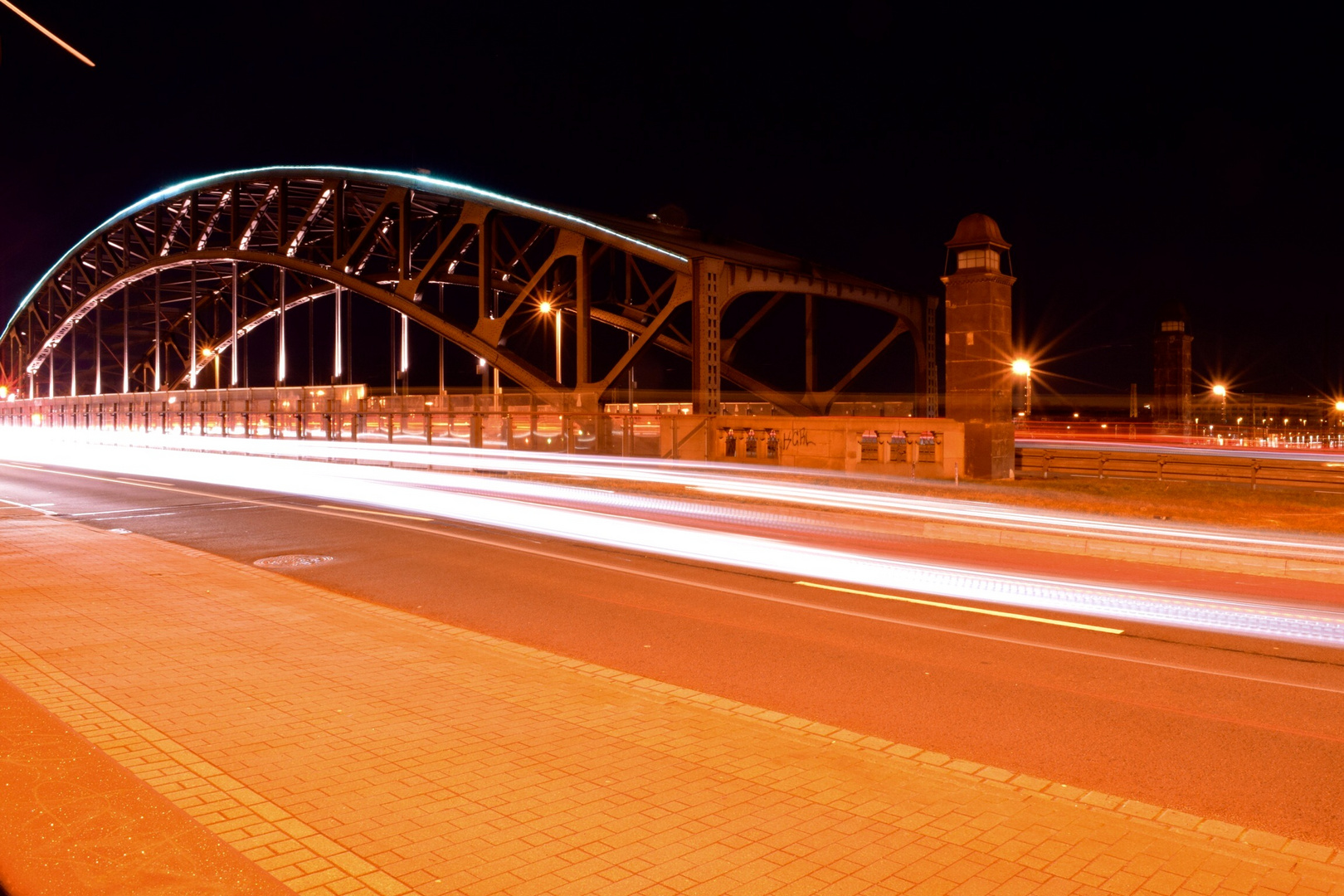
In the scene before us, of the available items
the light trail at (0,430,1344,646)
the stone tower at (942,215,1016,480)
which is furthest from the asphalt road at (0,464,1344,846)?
the stone tower at (942,215,1016,480)

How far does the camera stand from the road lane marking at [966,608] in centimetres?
988

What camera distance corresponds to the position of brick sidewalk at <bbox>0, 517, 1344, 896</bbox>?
4.39m

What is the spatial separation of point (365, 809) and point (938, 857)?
105 inches

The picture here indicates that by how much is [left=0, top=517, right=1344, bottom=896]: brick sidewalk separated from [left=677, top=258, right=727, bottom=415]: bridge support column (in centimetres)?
2506

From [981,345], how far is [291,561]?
53.8ft

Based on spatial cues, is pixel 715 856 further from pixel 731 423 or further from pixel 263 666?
pixel 731 423

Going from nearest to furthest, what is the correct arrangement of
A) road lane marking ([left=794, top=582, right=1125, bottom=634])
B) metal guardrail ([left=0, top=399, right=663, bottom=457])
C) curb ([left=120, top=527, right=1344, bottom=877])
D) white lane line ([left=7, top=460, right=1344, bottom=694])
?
curb ([left=120, top=527, right=1344, bottom=877]), white lane line ([left=7, top=460, right=1344, bottom=694]), road lane marking ([left=794, top=582, right=1125, bottom=634]), metal guardrail ([left=0, top=399, right=663, bottom=457])

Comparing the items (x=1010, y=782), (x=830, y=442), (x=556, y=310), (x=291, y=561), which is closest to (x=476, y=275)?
(x=556, y=310)

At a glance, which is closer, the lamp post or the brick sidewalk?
the brick sidewalk

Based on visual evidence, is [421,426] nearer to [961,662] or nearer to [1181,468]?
[1181,468]

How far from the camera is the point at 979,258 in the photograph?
24.4m

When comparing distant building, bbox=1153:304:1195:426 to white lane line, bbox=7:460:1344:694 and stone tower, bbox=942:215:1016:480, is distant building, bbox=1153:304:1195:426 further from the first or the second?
white lane line, bbox=7:460:1344:694

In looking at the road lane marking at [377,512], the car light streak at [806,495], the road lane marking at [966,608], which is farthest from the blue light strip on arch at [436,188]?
the road lane marking at [966,608]

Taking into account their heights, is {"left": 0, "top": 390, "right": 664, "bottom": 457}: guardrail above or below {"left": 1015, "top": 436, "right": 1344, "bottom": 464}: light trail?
above
